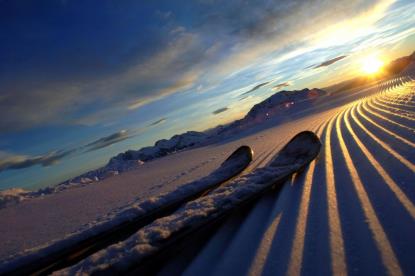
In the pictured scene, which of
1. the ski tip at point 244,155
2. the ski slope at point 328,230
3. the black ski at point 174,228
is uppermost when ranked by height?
the ski tip at point 244,155

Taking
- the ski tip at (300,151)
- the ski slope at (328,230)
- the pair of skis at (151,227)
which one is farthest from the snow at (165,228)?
the ski tip at (300,151)

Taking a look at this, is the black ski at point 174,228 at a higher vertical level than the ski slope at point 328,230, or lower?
higher

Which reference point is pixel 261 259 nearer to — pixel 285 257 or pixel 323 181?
pixel 285 257

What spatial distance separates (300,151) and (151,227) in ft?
14.0

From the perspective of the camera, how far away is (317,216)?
3746 mm

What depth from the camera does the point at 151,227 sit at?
14.6ft

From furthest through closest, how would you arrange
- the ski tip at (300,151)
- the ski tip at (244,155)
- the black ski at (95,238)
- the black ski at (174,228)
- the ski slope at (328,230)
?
the ski tip at (244,155) < the ski tip at (300,151) < the black ski at (95,238) < the black ski at (174,228) < the ski slope at (328,230)

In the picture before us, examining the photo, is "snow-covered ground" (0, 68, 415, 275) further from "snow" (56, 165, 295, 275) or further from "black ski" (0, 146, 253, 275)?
"black ski" (0, 146, 253, 275)

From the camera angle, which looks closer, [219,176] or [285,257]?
[285,257]

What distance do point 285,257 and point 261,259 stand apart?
0.23 metres

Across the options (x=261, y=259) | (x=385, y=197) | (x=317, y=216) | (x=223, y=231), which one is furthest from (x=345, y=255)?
(x=223, y=231)

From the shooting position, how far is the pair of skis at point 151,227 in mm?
3736

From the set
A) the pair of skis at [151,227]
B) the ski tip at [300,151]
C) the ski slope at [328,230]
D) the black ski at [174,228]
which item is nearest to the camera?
the ski slope at [328,230]

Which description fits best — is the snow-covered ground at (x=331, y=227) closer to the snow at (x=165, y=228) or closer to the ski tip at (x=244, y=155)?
the snow at (x=165, y=228)
